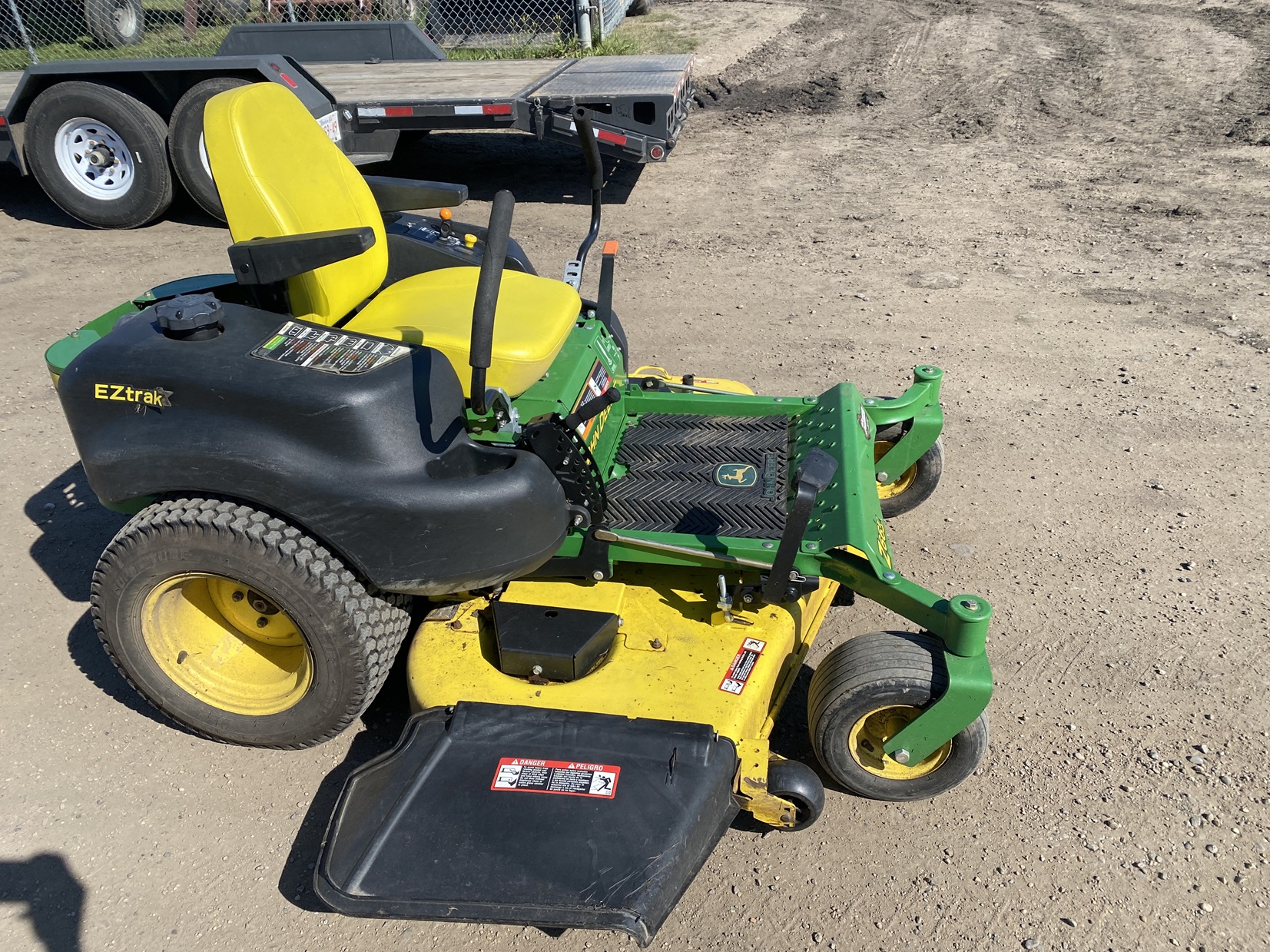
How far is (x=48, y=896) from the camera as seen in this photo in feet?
8.55

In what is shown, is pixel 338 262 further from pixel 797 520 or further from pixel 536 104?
pixel 536 104

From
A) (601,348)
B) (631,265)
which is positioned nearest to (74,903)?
(601,348)

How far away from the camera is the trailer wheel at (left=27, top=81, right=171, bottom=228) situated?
676 centimetres

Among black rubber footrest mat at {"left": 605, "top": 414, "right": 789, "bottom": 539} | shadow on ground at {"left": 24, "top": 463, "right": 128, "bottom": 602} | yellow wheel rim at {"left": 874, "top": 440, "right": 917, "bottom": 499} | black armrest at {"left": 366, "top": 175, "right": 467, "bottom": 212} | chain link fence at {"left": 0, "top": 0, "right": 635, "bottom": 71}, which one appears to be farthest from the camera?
chain link fence at {"left": 0, "top": 0, "right": 635, "bottom": 71}

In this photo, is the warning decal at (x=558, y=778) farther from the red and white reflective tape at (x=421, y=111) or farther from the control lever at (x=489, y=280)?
the red and white reflective tape at (x=421, y=111)

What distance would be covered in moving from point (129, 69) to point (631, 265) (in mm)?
3663

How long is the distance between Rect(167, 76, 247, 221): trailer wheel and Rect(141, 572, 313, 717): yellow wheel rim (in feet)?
14.5

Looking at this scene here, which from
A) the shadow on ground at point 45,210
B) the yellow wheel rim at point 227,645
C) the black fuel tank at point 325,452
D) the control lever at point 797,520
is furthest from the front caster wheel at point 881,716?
the shadow on ground at point 45,210

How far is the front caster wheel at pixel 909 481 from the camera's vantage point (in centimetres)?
383

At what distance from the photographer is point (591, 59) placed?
8.51 meters

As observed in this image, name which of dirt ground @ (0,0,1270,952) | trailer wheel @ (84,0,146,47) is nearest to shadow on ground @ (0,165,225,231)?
dirt ground @ (0,0,1270,952)

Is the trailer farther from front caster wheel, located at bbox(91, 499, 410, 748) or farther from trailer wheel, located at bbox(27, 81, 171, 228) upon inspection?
front caster wheel, located at bbox(91, 499, 410, 748)

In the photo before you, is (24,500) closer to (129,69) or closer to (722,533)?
(722,533)

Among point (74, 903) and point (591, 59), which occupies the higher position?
point (591, 59)
